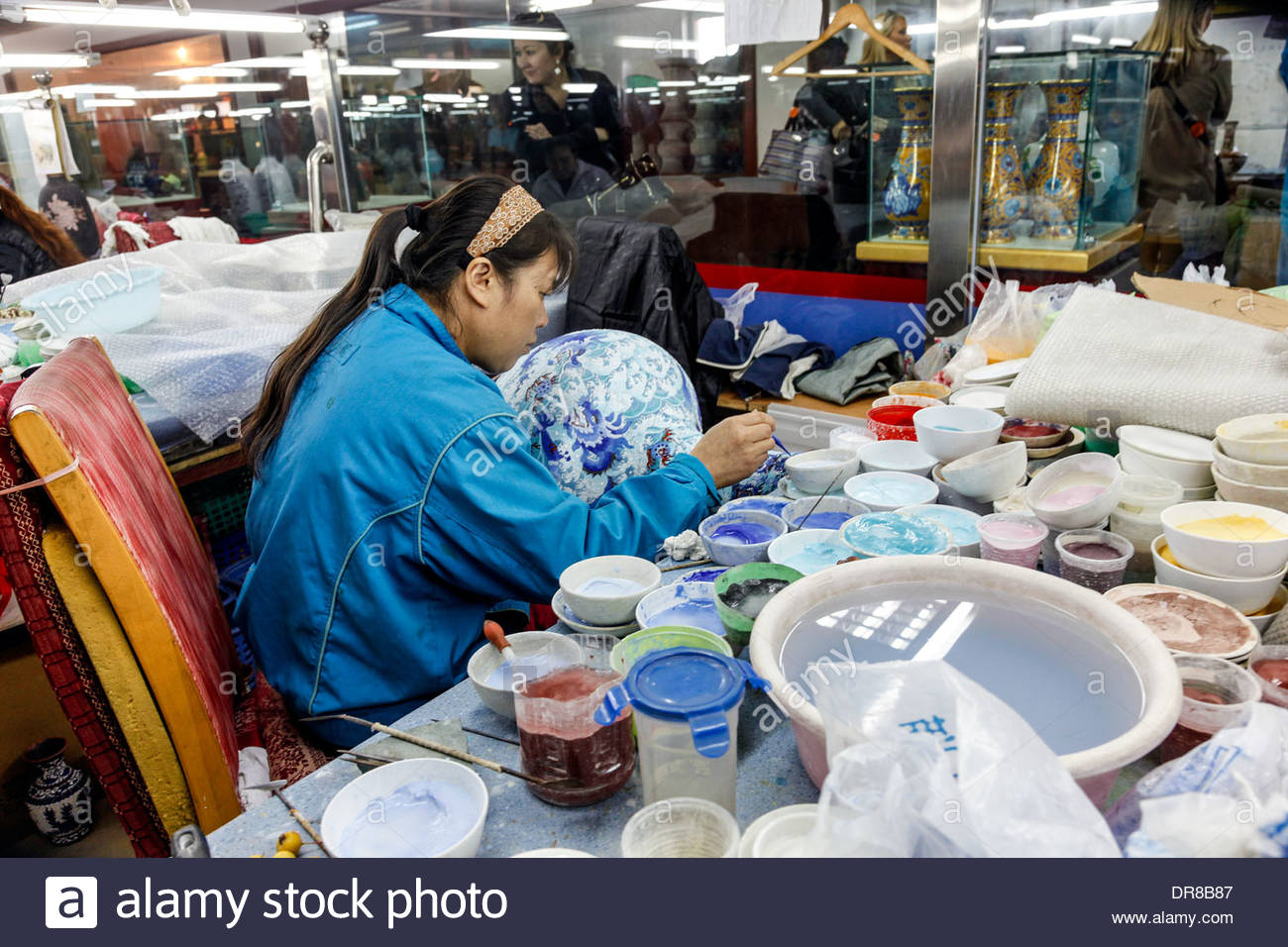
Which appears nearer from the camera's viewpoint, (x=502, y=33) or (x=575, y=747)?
(x=575, y=747)

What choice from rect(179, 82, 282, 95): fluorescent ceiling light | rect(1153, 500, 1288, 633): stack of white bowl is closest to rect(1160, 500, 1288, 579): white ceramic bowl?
rect(1153, 500, 1288, 633): stack of white bowl

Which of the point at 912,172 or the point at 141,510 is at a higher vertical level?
the point at 912,172

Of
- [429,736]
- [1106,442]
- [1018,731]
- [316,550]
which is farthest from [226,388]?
[1018,731]

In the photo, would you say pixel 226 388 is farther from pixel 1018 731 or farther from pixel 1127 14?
pixel 1127 14

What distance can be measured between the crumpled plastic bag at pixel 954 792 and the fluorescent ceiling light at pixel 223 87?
597 cm

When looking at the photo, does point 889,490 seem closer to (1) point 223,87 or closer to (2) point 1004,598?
(2) point 1004,598

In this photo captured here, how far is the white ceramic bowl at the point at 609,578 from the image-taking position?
1.32 meters

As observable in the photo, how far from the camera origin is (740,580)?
1.28 meters

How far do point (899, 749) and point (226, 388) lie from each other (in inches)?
103

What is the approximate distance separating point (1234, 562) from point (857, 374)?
2.33 metres

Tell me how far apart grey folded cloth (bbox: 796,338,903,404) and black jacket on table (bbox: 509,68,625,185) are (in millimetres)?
1744

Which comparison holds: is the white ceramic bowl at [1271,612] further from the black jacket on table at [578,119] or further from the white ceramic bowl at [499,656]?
the black jacket on table at [578,119]

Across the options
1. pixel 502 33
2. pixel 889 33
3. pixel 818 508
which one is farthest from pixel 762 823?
pixel 502 33

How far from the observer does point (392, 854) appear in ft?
3.05
